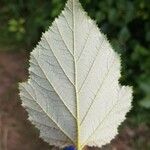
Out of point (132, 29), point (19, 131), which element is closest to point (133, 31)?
point (132, 29)

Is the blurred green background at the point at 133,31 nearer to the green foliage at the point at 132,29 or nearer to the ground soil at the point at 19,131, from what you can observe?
the green foliage at the point at 132,29

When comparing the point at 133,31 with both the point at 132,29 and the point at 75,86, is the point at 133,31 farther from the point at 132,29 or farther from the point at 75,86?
the point at 75,86

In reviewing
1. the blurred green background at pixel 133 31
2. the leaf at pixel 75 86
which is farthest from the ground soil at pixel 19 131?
the leaf at pixel 75 86

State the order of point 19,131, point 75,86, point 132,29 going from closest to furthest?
point 75,86, point 19,131, point 132,29

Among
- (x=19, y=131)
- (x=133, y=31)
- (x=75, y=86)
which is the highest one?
(x=133, y=31)

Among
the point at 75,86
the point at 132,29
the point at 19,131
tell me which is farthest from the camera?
the point at 132,29

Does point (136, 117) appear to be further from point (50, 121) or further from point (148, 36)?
point (50, 121)

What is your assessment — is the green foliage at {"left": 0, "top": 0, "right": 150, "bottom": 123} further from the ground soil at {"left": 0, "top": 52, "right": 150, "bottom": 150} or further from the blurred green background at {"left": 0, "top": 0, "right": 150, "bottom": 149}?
the ground soil at {"left": 0, "top": 52, "right": 150, "bottom": 150}

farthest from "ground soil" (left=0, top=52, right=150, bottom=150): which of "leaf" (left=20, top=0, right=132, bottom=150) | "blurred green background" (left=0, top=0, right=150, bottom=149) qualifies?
"leaf" (left=20, top=0, right=132, bottom=150)

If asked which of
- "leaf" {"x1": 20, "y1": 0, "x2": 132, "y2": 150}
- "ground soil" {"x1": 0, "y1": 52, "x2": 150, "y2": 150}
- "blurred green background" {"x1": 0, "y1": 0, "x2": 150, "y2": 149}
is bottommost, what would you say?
"leaf" {"x1": 20, "y1": 0, "x2": 132, "y2": 150}
